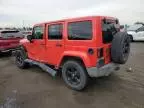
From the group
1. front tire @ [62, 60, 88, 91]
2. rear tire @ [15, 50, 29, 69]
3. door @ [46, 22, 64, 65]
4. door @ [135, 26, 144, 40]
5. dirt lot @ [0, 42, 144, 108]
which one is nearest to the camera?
dirt lot @ [0, 42, 144, 108]

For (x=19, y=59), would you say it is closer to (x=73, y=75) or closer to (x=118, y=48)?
(x=73, y=75)

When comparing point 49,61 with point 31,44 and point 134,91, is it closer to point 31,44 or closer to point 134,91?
point 31,44

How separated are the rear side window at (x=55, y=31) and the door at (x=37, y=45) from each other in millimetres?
399

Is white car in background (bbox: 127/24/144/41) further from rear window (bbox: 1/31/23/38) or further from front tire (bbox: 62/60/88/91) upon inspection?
front tire (bbox: 62/60/88/91)

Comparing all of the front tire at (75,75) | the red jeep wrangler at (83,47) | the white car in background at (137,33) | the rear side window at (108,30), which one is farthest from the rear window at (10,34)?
the white car in background at (137,33)

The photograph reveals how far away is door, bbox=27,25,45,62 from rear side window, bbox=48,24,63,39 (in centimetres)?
40

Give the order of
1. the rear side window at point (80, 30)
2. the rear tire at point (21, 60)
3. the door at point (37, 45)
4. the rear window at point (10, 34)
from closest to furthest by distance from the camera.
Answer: the rear side window at point (80, 30) < the door at point (37, 45) < the rear tire at point (21, 60) < the rear window at point (10, 34)

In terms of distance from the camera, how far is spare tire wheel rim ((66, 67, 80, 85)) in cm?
477

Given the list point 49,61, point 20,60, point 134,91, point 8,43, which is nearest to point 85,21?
point 49,61

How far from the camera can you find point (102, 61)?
437 centimetres

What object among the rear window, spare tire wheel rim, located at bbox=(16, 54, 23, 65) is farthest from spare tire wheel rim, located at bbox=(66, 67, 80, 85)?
the rear window

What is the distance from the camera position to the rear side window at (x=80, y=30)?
430 cm

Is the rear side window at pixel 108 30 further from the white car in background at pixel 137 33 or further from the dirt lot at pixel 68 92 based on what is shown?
the white car in background at pixel 137 33

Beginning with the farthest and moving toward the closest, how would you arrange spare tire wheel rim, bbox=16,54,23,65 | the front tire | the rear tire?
spare tire wheel rim, bbox=16,54,23,65 < the rear tire < the front tire
